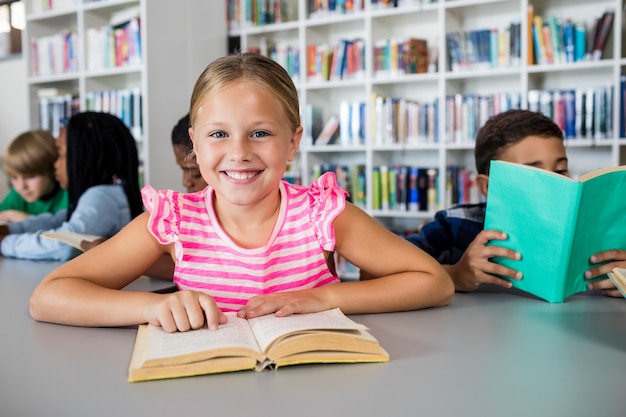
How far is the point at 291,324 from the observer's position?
77 cm

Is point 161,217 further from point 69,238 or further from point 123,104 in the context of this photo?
point 123,104

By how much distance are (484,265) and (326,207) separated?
1.04 feet

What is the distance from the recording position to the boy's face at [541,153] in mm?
1520

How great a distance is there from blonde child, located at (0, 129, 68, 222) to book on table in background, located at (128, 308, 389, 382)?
2.19 metres

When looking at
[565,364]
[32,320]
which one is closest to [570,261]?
[565,364]

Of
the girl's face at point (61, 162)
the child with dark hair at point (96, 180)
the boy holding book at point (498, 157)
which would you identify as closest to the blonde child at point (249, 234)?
the boy holding book at point (498, 157)

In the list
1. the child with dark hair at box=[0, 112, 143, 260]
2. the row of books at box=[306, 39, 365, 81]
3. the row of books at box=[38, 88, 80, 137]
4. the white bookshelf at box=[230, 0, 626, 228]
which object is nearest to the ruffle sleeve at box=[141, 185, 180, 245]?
the child with dark hair at box=[0, 112, 143, 260]

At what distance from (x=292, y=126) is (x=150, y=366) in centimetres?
58

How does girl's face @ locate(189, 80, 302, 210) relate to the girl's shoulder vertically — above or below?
above

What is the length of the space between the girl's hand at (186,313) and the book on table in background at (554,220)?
0.57 meters

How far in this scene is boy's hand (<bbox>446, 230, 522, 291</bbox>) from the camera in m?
1.13

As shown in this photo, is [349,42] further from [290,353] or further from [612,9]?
[290,353]

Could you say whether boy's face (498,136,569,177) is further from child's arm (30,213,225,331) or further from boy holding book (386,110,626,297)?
child's arm (30,213,225,331)

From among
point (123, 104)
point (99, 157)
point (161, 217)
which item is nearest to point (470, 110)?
point (99, 157)
